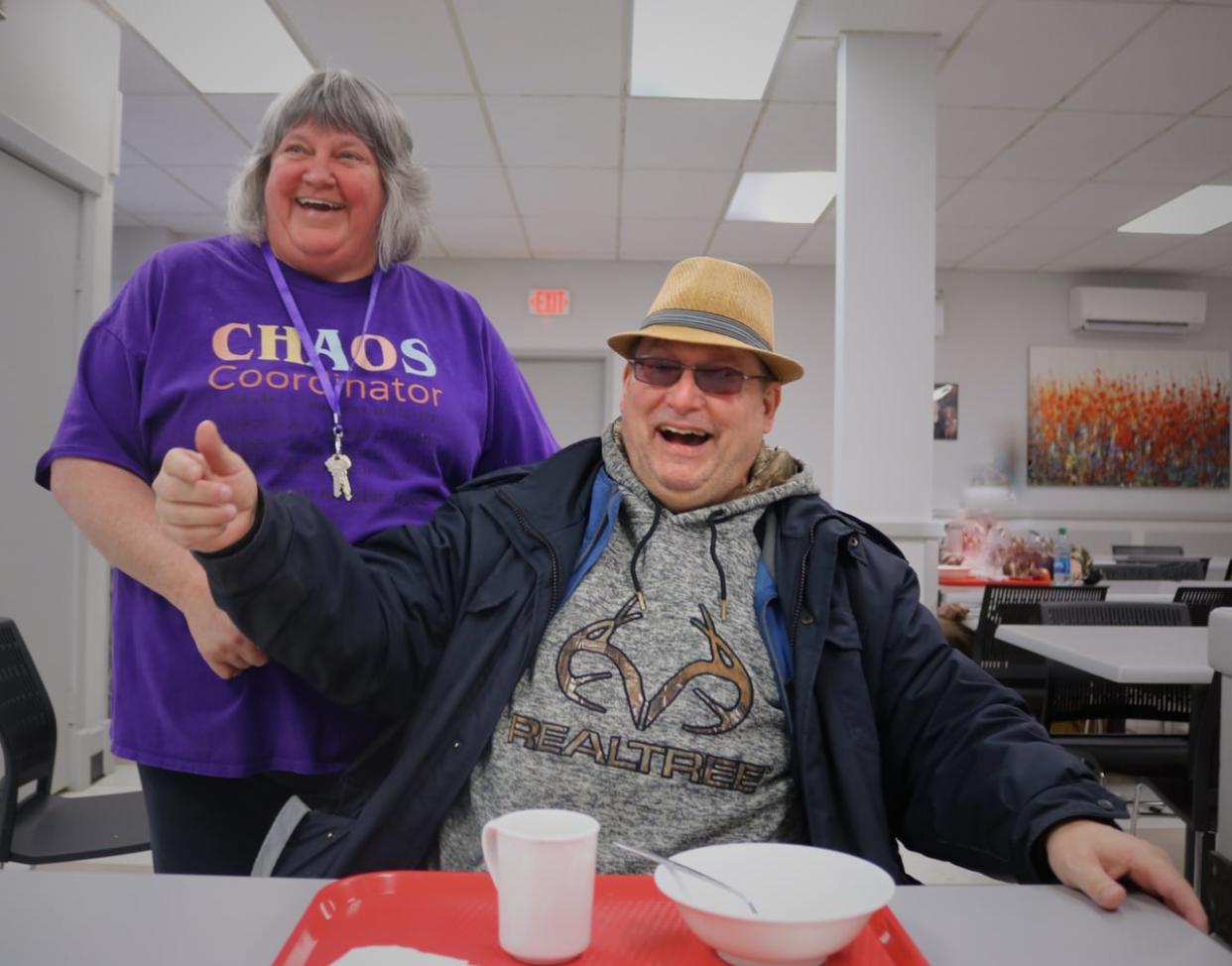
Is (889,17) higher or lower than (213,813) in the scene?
higher

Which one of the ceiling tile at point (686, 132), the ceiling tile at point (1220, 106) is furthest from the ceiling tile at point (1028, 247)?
the ceiling tile at point (686, 132)

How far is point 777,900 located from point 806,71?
4196mm

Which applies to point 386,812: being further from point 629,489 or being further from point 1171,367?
point 1171,367

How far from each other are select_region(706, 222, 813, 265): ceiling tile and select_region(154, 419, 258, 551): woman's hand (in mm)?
6012

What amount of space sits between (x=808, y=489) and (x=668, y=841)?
1.81ft

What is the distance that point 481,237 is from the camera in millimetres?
7117

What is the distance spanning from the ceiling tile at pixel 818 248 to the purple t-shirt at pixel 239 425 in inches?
217

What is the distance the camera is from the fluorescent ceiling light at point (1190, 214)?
596 centimetres

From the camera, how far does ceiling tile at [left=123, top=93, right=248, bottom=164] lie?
190 inches

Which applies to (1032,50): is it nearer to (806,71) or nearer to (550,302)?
(806,71)

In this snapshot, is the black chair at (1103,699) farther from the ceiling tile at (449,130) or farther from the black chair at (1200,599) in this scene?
the ceiling tile at (449,130)

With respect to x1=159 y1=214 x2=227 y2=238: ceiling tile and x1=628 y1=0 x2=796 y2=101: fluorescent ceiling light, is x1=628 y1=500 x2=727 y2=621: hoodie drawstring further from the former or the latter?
x1=159 y1=214 x2=227 y2=238: ceiling tile

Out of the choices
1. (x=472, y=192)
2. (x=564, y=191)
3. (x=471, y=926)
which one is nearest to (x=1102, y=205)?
(x=564, y=191)

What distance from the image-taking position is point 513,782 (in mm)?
1223
